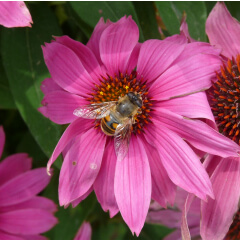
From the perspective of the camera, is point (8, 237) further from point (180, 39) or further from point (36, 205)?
point (180, 39)

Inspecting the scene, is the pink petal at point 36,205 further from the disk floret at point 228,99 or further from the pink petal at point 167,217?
the disk floret at point 228,99

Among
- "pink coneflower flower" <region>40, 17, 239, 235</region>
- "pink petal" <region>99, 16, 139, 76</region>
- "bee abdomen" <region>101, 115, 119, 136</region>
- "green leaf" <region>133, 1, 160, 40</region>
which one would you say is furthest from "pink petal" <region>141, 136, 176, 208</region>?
"green leaf" <region>133, 1, 160, 40</region>

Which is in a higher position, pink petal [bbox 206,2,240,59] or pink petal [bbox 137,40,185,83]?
pink petal [bbox 137,40,185,83]

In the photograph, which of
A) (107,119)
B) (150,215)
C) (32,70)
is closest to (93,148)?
(107,119)

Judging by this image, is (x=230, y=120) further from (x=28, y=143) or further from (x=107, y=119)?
(x=28, y=143)

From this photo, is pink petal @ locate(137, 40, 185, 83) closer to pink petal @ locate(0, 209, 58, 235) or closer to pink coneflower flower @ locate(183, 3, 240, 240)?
pink coneflower flower @ locate(183, 3, 240, 240)

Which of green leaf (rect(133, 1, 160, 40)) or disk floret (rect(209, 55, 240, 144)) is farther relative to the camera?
green leaf (rect(133, 1, 160, 40))
